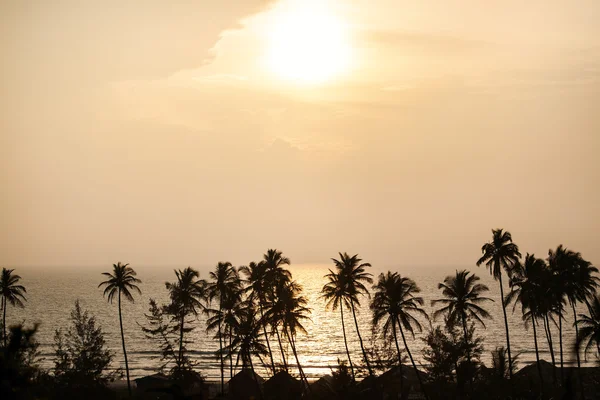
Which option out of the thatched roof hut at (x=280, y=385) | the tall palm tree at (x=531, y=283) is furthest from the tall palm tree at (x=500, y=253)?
the thatched roof hut at (x=280, y=385)

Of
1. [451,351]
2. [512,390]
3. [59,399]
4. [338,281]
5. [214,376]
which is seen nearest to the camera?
[59,399]

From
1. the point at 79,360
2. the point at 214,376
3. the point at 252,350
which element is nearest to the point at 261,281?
the point at 252,350

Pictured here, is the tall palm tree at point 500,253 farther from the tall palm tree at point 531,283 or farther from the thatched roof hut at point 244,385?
the thatched roof hut at point 244,385

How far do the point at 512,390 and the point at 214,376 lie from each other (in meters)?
69.2

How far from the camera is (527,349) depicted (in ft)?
499

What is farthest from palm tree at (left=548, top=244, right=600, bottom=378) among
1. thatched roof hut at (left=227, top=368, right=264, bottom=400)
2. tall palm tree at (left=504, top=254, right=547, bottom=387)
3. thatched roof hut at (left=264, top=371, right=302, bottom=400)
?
thatched roof hut at (left=227, top=368, right=264, bottom=400)

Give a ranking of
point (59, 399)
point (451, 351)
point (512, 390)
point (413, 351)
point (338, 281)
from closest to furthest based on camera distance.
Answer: point (59, 399), point (512, 390), point (451, 351), point (338, 281), point (413, 351)

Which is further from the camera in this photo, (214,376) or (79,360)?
(214,376)

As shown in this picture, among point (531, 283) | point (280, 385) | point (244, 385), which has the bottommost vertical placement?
point (244, 385)

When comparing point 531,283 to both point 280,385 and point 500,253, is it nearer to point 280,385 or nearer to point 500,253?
point 500,253

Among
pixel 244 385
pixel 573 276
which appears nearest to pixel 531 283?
pixel 573 276

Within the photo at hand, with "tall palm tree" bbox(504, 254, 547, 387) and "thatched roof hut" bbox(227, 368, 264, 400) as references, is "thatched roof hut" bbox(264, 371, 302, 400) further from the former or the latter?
"tall palm tree" bbox(504, 254, 547, 387)

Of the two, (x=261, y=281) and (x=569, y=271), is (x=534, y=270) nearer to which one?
(x=569, y=271)

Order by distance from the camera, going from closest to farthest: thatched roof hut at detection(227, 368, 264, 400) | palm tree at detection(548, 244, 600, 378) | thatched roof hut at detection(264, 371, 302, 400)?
1. palm tree at detection(548, 244, 600, 378)
2. thatched roof hut at detection(264, 371, 302, 400)
3. thatched roof hut at detection(227, 368, 264, 400)
